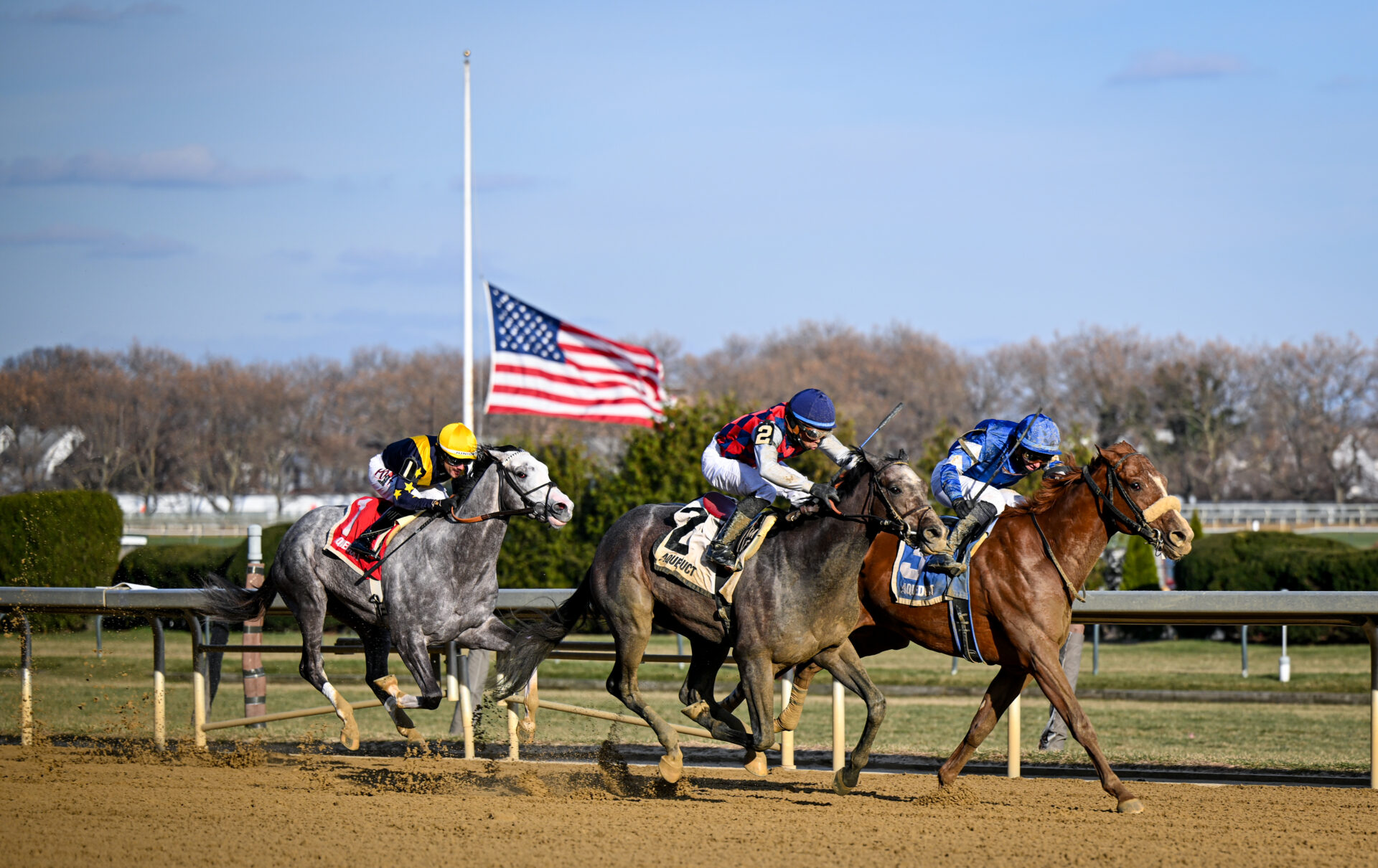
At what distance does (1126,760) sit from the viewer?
25.8 feet

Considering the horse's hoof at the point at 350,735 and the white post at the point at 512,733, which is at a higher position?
the horse's hoof at the point at 350,735

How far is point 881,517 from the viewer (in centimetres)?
573

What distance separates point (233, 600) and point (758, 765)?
324cm

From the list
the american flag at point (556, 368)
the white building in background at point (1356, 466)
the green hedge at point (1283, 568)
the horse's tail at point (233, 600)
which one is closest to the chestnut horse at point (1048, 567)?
the horse's tail at point (233, 600)

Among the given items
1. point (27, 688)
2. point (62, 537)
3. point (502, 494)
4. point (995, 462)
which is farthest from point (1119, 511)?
point (62, 537)

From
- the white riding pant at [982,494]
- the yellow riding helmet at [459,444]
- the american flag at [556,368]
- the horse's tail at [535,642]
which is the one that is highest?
the american flag at [556,368]

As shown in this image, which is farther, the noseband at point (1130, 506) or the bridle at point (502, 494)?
the bridle at point (502, 494)

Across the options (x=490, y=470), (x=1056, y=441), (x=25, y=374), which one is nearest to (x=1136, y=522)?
(x=1056, y=441)

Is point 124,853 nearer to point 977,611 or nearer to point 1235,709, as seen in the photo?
point 977,611

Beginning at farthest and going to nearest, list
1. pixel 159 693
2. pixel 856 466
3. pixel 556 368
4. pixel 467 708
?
pixel 556 368
pixel 159 693
pixel 467 708
pixel 856 466

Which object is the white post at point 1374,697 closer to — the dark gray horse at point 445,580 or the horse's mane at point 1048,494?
the horse's mane at point 1048,494

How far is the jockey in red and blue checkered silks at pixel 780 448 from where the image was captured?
593 centimetres

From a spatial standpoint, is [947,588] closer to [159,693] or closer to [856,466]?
[856,466]

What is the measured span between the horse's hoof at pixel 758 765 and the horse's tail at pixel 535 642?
1.08 metres
